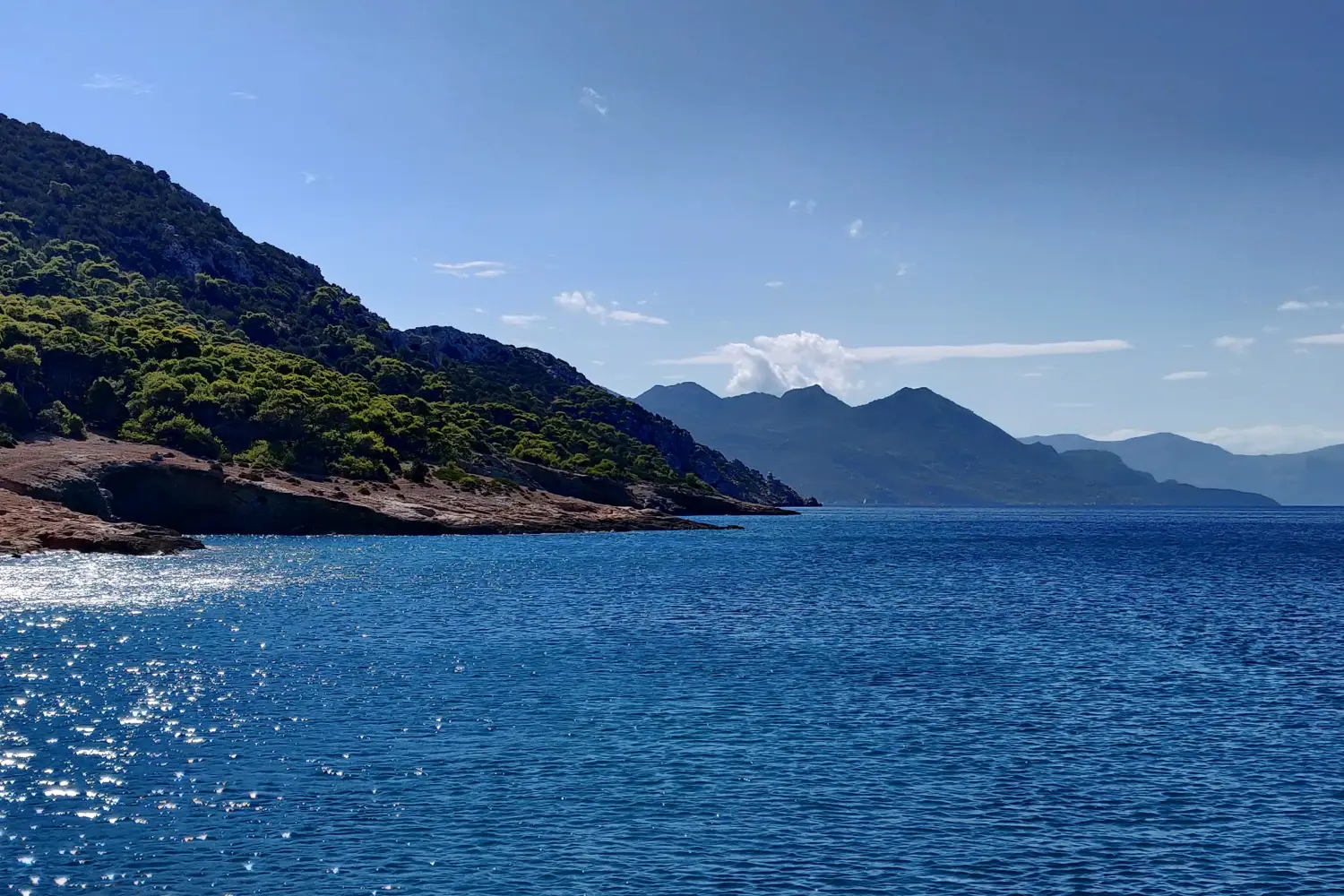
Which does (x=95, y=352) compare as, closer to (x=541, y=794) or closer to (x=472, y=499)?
(x=472, y=499)

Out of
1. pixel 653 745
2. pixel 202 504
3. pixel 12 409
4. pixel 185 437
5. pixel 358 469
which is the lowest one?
pixel 653 745

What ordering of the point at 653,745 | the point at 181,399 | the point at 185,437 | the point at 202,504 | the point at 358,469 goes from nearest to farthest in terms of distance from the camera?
the point at 653,745
the point at 202,504
the point at 185,437
the point at 181,399
the point at 358,469

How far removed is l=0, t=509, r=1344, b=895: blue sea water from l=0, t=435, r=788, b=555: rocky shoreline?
26376 millimetres

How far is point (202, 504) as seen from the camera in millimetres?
132750

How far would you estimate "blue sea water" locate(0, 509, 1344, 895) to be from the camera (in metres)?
24.2

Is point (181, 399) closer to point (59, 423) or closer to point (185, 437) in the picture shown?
point (185, 437)

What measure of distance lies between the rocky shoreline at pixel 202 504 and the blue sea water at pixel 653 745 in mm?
26376

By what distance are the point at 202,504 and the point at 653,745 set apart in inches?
4480

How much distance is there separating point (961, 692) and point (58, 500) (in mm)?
99523

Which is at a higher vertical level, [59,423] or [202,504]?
[59,423]

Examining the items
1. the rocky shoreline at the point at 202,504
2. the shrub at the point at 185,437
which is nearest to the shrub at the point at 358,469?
the rocky shoreline at the point at 202,504

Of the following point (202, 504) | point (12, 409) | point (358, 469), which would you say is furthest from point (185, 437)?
point (358, 469)

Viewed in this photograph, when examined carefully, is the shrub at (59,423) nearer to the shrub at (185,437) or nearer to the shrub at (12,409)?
the shrub at (12,409)

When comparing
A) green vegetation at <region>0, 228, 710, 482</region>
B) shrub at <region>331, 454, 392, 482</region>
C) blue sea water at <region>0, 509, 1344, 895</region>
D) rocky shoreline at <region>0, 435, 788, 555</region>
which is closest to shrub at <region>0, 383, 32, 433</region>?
green vegetation at <region>0, 228, 710, 482</region>
